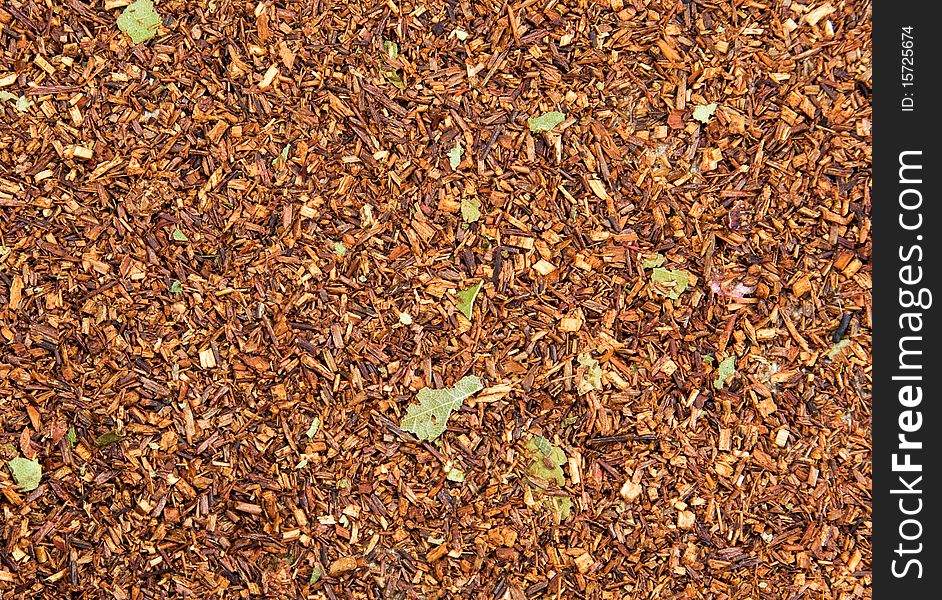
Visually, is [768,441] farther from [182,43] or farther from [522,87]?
[182,43]

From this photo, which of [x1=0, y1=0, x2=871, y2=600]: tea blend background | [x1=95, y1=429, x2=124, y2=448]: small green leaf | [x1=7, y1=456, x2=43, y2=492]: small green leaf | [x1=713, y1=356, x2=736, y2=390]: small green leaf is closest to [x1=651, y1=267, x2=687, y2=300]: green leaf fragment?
[x1=0, y1=0, x2=871, y2=600]: tea blend background

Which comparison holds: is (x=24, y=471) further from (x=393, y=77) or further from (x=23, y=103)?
(x=393, y=77)

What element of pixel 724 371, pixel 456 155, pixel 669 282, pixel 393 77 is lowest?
pixel 724 371

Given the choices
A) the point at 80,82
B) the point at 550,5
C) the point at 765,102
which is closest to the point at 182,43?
the point at 80,82

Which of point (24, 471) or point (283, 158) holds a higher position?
point (283, 158)

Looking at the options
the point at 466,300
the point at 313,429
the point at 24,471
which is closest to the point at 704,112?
the point at 466,300

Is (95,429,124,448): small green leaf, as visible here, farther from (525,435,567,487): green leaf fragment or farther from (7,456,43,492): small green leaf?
(525,435,567,487): green leaf fragment

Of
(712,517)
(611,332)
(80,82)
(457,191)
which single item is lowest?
(712,517)
